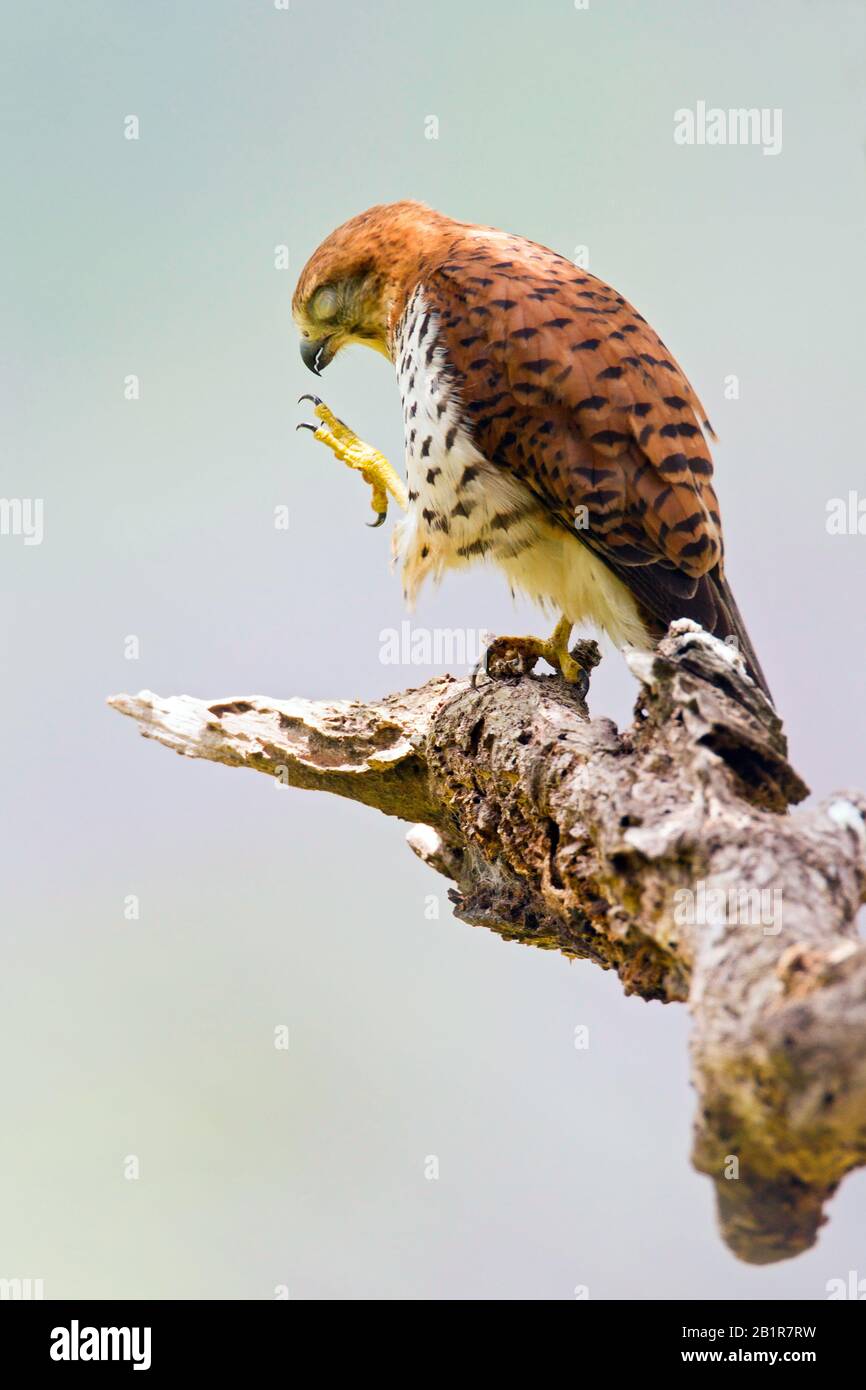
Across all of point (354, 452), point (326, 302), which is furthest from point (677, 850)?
point (326, 302)

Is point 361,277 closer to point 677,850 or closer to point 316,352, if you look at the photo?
point 316,352

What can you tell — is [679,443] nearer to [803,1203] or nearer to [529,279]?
[529,279]

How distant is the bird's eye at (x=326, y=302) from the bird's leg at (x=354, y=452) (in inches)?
9.5

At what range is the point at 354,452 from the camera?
3393 mm

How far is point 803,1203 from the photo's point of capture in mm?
1334

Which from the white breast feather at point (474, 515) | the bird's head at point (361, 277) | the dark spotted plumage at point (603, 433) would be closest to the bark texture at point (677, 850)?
the white breast feather at point (474, 515)

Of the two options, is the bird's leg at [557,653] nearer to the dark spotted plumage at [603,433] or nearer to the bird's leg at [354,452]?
the dark spotted plumage at [603,433]

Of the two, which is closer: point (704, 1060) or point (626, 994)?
point (704, 1060)

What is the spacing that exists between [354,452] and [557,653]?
0.92m

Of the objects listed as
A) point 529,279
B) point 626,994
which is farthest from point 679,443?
point 626,994

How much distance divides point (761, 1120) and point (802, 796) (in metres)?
0.65

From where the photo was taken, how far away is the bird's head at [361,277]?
125 inches

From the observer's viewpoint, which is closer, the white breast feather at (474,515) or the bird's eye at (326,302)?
the white breast feather at (474,515)

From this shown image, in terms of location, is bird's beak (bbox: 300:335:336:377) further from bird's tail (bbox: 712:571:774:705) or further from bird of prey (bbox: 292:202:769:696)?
bird's tail (bbox: 712:571:774:705)
